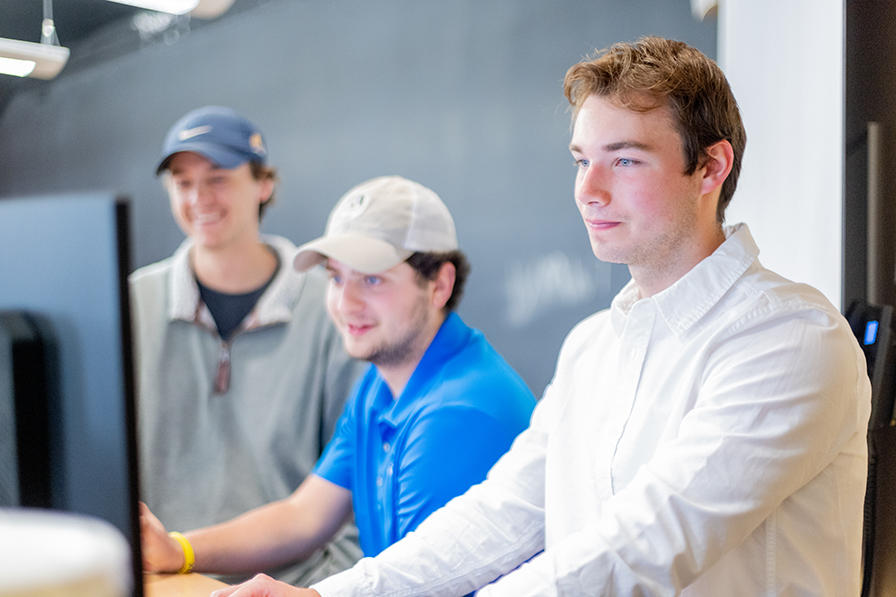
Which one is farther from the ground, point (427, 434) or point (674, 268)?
point (674, 268)

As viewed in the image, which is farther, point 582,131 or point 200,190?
point 200,190

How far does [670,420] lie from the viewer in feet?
3.43

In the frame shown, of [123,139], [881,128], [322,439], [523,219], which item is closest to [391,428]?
[322,439]

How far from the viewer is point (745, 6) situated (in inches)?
75.0

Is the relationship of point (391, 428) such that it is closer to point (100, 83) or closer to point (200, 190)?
point (200, 190)

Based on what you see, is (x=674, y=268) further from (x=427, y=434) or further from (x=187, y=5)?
(x=187, y=5)

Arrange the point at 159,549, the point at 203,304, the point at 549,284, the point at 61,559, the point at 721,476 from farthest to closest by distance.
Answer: the point at 549,284, the point at 203,304, the point at 159,549, the point at 721,476, the point at 61,559

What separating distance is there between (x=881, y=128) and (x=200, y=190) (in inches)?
69.0

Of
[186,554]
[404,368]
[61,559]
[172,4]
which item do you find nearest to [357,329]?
[404,368]

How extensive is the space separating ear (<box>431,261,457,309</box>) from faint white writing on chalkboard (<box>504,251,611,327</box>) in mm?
1175

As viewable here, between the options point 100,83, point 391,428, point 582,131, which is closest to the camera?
point 582,131

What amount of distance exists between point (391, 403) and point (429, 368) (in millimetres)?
123

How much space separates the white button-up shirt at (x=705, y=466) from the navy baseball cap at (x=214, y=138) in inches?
55.5

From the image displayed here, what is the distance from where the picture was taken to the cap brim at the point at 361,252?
1582 millimetres
